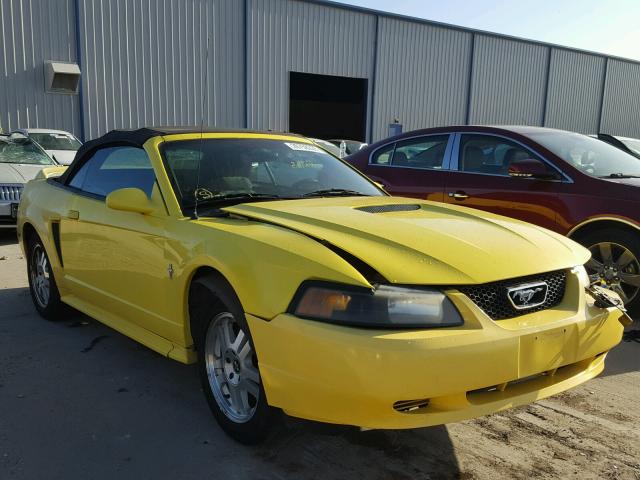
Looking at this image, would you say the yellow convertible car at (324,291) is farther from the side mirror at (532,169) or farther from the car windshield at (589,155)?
the car windshield at (589,155)

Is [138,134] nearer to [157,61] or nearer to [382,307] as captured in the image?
[382,307]

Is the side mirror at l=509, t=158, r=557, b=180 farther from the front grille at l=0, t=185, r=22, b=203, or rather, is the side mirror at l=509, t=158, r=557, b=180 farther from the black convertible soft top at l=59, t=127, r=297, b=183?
the front grille at l=0, t=185, r=22, b=203

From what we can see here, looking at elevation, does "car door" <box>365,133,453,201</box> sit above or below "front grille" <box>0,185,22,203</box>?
above

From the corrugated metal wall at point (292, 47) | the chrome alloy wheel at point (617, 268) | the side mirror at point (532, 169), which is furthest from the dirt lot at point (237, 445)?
the corrugated metal wall at point (292, 47)

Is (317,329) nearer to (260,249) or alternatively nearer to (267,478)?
(260,249)

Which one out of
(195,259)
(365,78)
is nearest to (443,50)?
(365,78)

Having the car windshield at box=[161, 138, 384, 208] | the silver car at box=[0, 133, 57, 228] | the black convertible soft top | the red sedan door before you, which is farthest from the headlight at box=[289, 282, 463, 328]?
the silver car at box=[0, 133, 57, 228]

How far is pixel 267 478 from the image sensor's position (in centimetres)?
245

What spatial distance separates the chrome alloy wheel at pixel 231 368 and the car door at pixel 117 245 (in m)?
0.34

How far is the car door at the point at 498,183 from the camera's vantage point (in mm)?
4941

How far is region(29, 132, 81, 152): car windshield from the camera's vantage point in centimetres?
1283

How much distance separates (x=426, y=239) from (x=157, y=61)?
1775 cm

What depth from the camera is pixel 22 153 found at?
30.9 ft

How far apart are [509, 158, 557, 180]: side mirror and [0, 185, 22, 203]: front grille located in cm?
690
